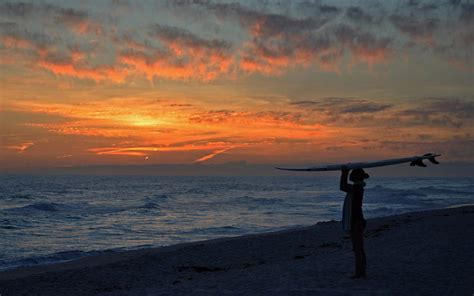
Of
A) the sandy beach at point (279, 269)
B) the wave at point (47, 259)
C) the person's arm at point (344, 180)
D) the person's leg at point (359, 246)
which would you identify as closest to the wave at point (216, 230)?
the sandy beach at point (279, 269)

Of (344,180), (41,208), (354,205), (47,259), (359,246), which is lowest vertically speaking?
(41,208)

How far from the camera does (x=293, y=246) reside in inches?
715

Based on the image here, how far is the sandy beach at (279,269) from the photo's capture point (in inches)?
400

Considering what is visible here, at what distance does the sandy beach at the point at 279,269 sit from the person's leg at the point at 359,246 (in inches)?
10.2

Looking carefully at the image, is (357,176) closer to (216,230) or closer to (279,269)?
(279,269)

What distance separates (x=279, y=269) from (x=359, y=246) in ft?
9.71

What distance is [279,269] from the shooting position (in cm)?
1259

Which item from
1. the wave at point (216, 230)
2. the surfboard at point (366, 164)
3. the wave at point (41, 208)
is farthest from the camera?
the wave at point (41, 208)

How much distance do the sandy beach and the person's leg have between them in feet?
0.85

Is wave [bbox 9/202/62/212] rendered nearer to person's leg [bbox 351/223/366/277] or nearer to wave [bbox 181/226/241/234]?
wave [bbox 181/226/241/234]

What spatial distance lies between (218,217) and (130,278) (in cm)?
2371

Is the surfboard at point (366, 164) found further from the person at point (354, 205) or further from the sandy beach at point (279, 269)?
the sandy beach at point (279, 269)

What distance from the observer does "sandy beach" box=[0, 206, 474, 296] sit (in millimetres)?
10156

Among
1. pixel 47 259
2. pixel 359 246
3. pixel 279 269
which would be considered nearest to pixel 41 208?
pixel 47 259
